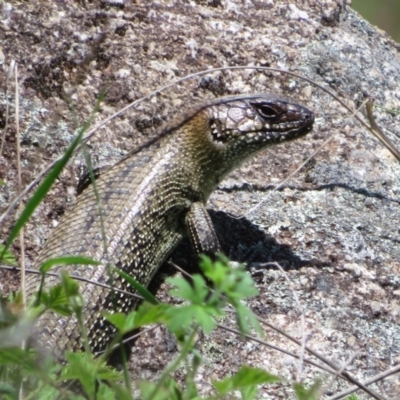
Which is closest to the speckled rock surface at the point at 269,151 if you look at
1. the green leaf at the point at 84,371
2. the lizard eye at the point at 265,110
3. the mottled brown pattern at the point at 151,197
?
the mottled brown pattern at the point at 151,197

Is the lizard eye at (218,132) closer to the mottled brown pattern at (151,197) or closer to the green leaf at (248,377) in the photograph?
the mottled brown pattern at (151,197)

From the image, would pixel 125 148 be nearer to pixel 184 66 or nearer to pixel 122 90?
pixel 122 90

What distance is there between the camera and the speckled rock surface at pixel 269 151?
13.0 feet

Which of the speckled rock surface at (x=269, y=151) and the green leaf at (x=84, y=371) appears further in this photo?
the speckled rock surface at (x=269, y=151)

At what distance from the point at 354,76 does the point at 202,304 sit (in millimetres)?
3796

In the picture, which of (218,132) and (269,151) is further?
(269,151)

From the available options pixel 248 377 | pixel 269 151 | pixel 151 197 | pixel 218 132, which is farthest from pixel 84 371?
pixel 269 151

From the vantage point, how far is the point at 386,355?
3889mm

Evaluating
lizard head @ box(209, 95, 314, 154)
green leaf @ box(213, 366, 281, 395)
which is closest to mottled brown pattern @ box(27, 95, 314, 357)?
lizard head @ box(209, 95, 314, 154)

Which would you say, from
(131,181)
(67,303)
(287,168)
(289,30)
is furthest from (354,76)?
(67,303)

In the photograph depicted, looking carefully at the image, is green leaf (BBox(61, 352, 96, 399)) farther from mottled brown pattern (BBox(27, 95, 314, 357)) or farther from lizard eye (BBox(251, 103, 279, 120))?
lizard eye (BBox(251, 103, 279, 120))

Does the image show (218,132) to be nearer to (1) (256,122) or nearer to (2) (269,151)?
(1) (256,122)

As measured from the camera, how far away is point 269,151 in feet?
16.3

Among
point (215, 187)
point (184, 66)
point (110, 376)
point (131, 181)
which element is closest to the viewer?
point (110, 376)
